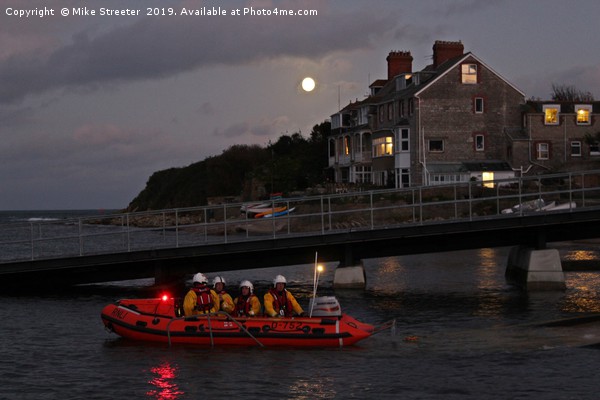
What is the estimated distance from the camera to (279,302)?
23719 mm

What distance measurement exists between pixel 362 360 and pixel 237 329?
3.84 m

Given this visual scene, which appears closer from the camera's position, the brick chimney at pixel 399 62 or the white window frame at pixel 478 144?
the white window frame at pixel 478 144

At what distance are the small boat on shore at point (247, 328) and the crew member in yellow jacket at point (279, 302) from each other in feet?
1.18

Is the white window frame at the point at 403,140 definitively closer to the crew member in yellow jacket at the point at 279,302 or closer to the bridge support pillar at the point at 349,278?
the bridge support pillar at the point at 349,278

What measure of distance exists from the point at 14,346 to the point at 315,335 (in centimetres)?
956

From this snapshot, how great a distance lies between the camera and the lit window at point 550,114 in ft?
244

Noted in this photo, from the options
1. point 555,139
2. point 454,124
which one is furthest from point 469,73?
point 555,139

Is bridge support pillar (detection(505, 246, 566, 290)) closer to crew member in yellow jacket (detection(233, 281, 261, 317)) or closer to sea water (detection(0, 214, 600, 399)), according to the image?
sea water (detection(0, 214, 600, 399))

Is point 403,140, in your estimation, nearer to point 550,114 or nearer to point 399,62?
point 550,114

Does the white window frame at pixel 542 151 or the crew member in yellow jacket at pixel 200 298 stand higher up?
the white window frame at pixel 542 151

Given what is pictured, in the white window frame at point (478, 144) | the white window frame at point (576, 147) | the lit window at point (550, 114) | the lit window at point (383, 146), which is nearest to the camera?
the white window frame at point (478, 144)

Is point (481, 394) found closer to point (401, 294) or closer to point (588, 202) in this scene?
point (401, 294)

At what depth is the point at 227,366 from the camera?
21.8m

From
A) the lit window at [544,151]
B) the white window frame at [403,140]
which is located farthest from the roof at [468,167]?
the lit window at [544,151]
